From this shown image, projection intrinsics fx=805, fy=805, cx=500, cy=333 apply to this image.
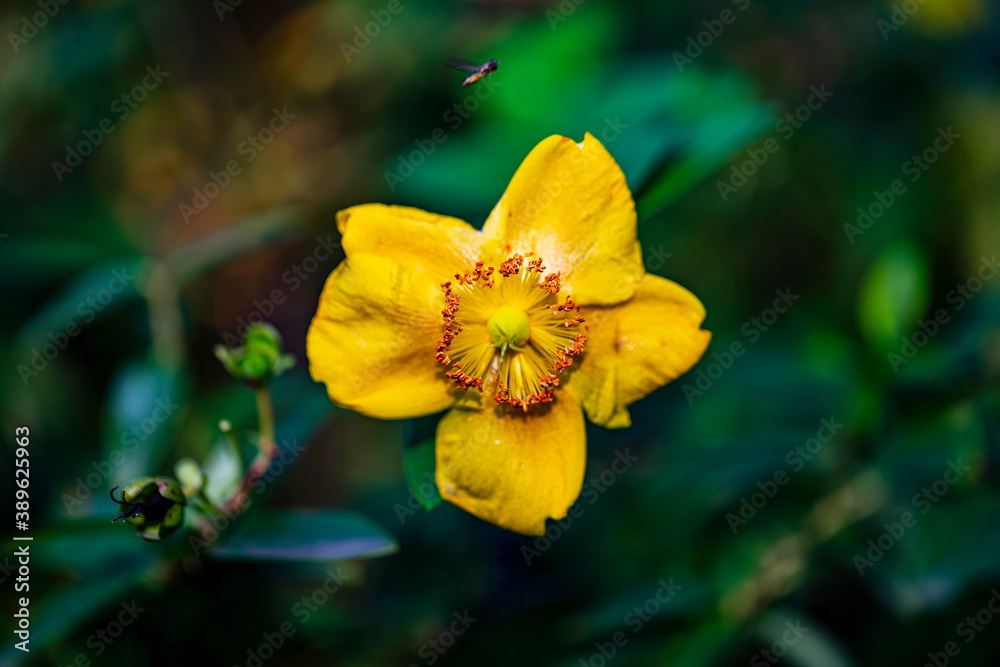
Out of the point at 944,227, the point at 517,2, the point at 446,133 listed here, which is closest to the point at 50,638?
the point at 446,133

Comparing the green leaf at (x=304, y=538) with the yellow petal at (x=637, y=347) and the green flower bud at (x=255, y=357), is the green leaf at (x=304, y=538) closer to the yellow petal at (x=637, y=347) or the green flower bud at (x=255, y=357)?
the green flower bud at (x=255, y=357)

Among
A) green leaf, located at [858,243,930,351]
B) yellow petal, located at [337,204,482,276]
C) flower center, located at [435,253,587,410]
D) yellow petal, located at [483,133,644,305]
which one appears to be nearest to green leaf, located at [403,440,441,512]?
flower center, located at [435,253,587,410]

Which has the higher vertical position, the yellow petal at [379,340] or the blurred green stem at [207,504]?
the yellow petal at [379,340]

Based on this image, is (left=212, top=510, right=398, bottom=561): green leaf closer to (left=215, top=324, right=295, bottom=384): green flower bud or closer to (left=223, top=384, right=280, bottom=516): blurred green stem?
(left=223, top=384, right=280, bottom=516): blurred green stem

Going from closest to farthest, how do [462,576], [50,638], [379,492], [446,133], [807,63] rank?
[50,638] → [462,576] → [379,492] → [446,133] → [807,63]

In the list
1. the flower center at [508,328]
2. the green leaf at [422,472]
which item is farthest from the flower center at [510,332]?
the green leaf at [422,472]

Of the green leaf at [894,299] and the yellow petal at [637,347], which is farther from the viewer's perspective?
the green leaf at [894,299]

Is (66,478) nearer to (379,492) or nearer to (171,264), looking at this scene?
(171,264)
